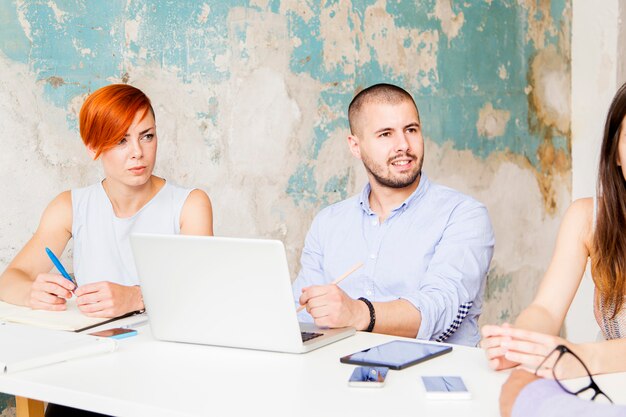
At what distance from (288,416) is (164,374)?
39 centimetres

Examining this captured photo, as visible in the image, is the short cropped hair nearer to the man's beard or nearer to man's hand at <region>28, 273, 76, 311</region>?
the man's beard

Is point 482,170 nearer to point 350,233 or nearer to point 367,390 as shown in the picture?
point 350,233

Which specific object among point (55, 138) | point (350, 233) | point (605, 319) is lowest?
point (605, 319)

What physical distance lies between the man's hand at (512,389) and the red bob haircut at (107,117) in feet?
5.28

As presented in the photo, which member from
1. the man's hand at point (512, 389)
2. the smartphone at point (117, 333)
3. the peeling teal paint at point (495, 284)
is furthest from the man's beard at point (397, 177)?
the peeling teal paint at point (495, 284)

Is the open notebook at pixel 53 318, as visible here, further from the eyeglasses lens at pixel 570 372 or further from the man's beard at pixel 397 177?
the eyeglasses lens at pixel 570 372

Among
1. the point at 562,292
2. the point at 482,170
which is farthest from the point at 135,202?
the point at 482,170

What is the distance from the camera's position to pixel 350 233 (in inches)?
105

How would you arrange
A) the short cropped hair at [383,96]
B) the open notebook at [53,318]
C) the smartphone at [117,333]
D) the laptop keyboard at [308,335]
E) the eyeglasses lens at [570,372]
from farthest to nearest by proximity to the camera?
the short cropped hair at [383,96], the open notebook at [53,318], the smartphone at [117,333], the laptop keyboard at [308,335], the eyeglasses lens at [570,372]

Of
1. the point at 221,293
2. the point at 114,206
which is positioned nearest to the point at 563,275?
the point at 221,293

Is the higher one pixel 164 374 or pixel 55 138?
pixel 55 138

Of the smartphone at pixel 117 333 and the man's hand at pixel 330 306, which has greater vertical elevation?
the man's hand at pixel 330 306

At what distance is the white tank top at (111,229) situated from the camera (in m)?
2.73

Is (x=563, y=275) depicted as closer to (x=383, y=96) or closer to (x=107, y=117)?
(x=383, y=96)
